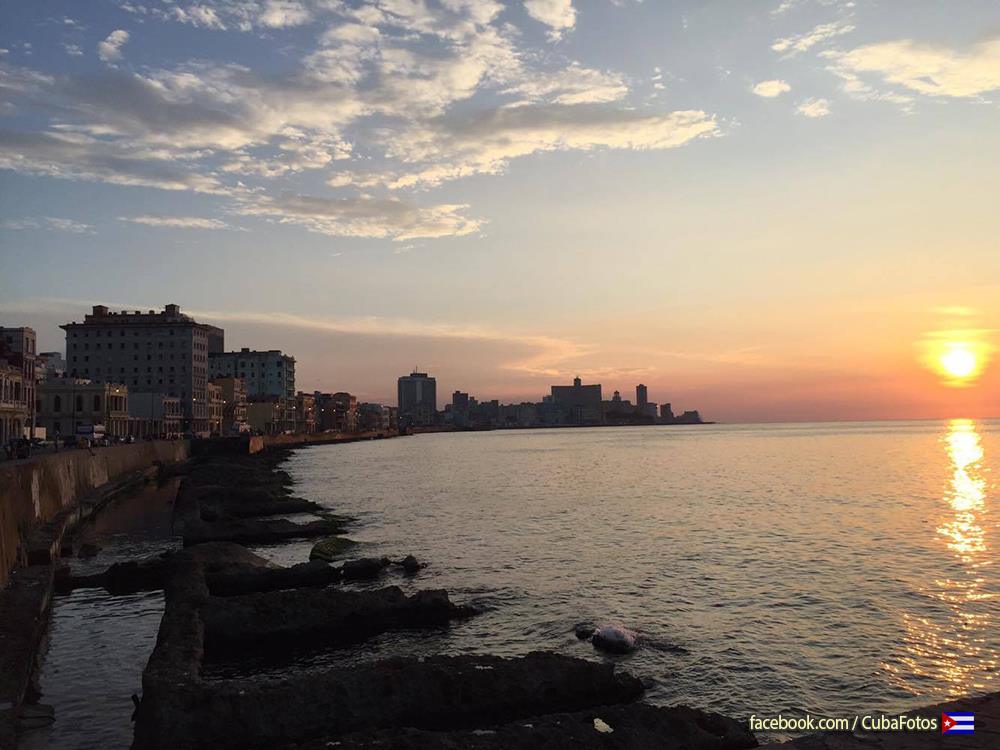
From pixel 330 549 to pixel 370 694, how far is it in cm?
2557

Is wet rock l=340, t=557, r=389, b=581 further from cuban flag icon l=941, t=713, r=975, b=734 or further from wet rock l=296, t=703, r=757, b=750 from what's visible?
cuban flag icon l=941, t=713, r=975, b=734

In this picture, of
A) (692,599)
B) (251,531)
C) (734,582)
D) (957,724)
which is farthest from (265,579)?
(957,724)

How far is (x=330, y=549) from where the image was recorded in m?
41.2

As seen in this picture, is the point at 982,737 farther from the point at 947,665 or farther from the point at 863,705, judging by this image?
the point at 947,665

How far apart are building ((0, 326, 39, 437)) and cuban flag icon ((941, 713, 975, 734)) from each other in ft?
353

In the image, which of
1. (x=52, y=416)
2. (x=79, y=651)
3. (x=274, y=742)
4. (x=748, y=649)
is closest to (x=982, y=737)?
(x=274, y=742)

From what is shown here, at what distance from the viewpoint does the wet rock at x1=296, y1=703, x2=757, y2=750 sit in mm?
13461

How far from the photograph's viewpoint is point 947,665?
74.3ft

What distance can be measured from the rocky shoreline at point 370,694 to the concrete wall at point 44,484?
8.31 m

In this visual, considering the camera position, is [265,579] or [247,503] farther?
[247,503]

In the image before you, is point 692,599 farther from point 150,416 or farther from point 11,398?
point 150,416

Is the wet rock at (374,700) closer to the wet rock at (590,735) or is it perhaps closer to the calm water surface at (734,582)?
the wet rock at (590,735)

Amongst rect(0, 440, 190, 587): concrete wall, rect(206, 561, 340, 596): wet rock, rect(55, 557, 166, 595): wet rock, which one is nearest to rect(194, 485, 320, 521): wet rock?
rect(0, 440, 190, 587): concrete wall

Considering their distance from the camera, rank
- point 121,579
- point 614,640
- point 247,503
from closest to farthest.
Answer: point 614,640 → point 121,579 → point 247,503
